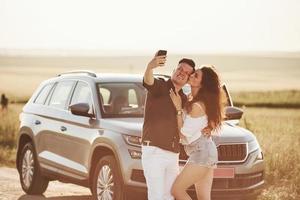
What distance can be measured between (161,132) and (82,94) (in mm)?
3229

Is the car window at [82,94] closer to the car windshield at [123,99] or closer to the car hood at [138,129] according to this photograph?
the car windshield at [123,99]

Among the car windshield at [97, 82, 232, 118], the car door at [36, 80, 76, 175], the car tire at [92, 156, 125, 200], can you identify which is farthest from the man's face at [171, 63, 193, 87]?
the car door at [36, 80, 76, 175]

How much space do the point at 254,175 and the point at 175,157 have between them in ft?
6.40

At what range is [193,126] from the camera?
7.49 metres

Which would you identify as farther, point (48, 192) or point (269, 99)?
point (269, 99)

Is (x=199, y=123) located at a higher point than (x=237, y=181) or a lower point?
higher

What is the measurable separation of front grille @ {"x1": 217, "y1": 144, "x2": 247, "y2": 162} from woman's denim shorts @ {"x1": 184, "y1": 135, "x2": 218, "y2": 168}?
164 centimetres

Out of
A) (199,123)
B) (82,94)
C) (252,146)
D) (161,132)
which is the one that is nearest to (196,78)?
(199,123)

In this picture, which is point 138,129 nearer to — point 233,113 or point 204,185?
point 233,113

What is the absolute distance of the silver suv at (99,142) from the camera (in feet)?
29.9

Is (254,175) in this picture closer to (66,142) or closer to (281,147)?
(66,142)

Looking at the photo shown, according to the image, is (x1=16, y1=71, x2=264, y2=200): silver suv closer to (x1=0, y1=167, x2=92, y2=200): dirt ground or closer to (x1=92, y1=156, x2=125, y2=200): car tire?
(x1=92, y1=156, x2=125, y2=200): car tire

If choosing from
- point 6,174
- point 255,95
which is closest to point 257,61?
point 255,95

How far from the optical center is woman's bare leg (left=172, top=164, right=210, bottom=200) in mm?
7414
